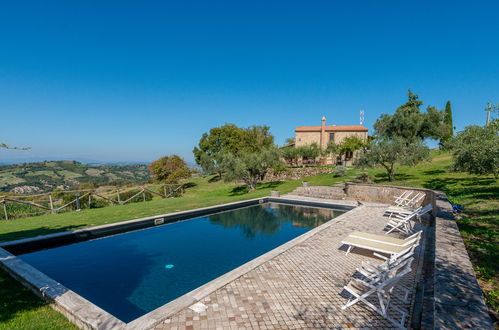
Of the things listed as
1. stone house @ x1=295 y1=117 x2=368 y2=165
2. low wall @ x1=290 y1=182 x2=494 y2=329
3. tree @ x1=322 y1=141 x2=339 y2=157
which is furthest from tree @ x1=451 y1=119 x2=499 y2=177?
stone house @ x1=295 y1=117 x2=368 y2=165

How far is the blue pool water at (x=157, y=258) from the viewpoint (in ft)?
16.8

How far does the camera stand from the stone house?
38.4 m

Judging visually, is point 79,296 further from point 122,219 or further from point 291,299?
point 122,219

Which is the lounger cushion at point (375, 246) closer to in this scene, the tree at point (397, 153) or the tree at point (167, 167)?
the tree at point (397, 153)

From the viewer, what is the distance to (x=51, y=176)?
45344 mm

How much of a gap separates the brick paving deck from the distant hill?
116 feet

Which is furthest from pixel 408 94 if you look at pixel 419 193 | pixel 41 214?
pixel 41 214

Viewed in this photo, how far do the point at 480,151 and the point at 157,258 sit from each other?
12.1m

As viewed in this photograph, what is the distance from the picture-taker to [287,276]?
4.80 meters

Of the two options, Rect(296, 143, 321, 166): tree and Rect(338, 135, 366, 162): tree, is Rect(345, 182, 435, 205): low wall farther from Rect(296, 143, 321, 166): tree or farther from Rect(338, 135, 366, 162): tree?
Rect(338, 135, 366, 162): tree

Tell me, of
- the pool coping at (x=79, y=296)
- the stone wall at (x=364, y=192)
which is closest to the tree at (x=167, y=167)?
the stone wall at (x=364, y=192)

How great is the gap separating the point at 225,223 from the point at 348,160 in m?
31.1

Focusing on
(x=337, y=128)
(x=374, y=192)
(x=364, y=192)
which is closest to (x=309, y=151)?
(x=337, y=128)

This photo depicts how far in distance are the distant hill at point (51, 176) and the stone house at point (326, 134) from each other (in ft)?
88.5
